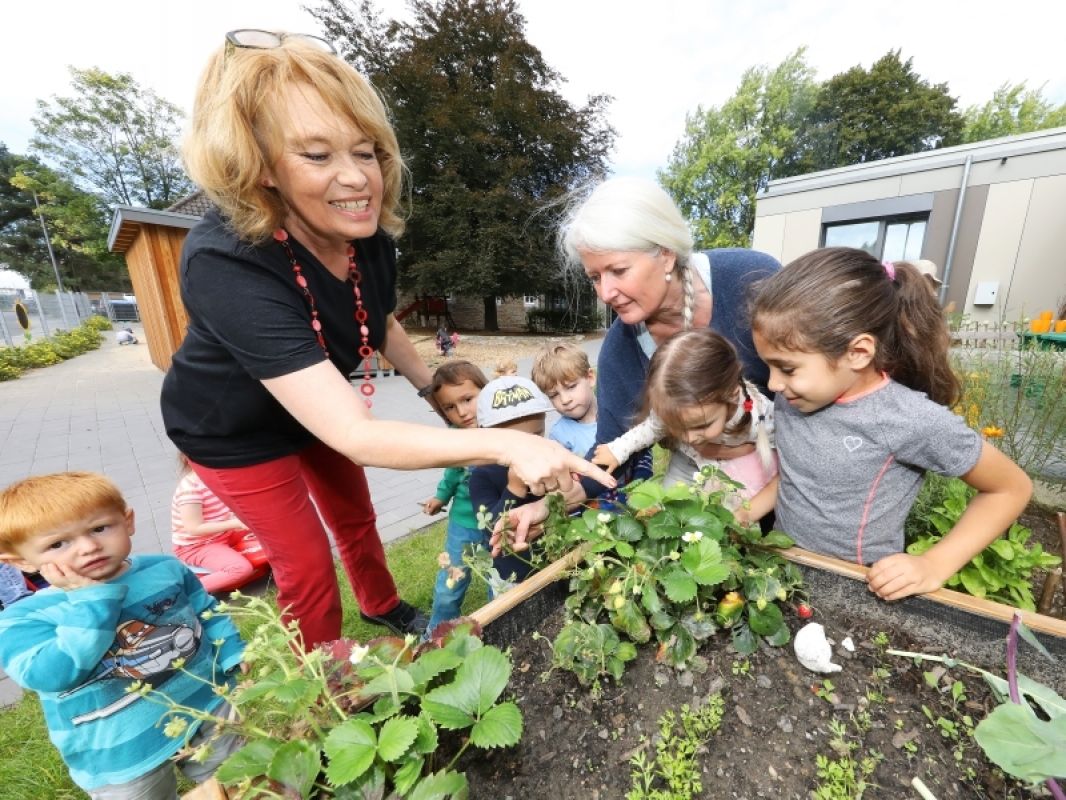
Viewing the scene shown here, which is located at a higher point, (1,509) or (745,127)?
(745,127)

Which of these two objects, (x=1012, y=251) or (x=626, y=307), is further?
(x=1012, y=251)

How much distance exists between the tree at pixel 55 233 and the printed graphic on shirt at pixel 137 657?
38236 millimetres

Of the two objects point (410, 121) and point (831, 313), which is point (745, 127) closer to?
point (410, 121)

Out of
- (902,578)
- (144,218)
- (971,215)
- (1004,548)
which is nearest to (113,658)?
(902,578)

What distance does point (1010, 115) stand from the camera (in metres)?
27.7

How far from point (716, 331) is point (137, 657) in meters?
2.09

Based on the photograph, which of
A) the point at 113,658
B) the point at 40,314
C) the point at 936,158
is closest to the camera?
the point at 113,658

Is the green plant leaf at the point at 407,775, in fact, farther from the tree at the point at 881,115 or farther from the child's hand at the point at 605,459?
the tree at the point at 881,115

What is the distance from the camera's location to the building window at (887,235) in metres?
11.3

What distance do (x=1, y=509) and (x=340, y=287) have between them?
43.6 inches

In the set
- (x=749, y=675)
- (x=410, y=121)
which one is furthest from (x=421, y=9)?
(x=749, y=675)

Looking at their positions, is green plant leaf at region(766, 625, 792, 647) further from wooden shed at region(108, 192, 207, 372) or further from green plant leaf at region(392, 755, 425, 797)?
wooden shed at region(108, 192, 207, 372)

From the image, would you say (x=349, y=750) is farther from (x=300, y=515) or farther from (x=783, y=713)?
(x=300, y=515)

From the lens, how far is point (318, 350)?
48.0 inches
